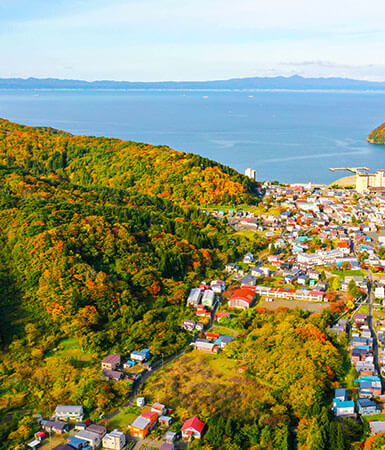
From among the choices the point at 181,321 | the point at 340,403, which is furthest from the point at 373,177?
the point at 340,403

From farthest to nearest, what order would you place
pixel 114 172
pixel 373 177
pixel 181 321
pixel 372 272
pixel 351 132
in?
1. pixel 351 132
2. pixel 114 172
3. pixel 373 177
4. pixel 372 272
5. pixel 181 321

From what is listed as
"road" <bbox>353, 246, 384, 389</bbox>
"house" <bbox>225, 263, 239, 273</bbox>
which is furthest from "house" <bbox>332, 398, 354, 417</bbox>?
"house" <bbox>225, 263, 239, 273</bbox>

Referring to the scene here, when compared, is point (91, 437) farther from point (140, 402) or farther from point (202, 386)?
point (202, 386)

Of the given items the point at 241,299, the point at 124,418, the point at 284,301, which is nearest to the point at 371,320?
the point at 284,301

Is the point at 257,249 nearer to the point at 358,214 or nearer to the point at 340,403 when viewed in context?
the point at 358,214

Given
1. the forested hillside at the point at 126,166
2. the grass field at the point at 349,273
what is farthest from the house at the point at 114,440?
the forested hillside at the point at 126,166

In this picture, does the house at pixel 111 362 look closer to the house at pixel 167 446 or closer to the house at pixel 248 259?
the house at pixel 167 446

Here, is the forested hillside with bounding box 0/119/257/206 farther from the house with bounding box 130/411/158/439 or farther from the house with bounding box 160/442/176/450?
the house with bounding box 160/442/176/450
